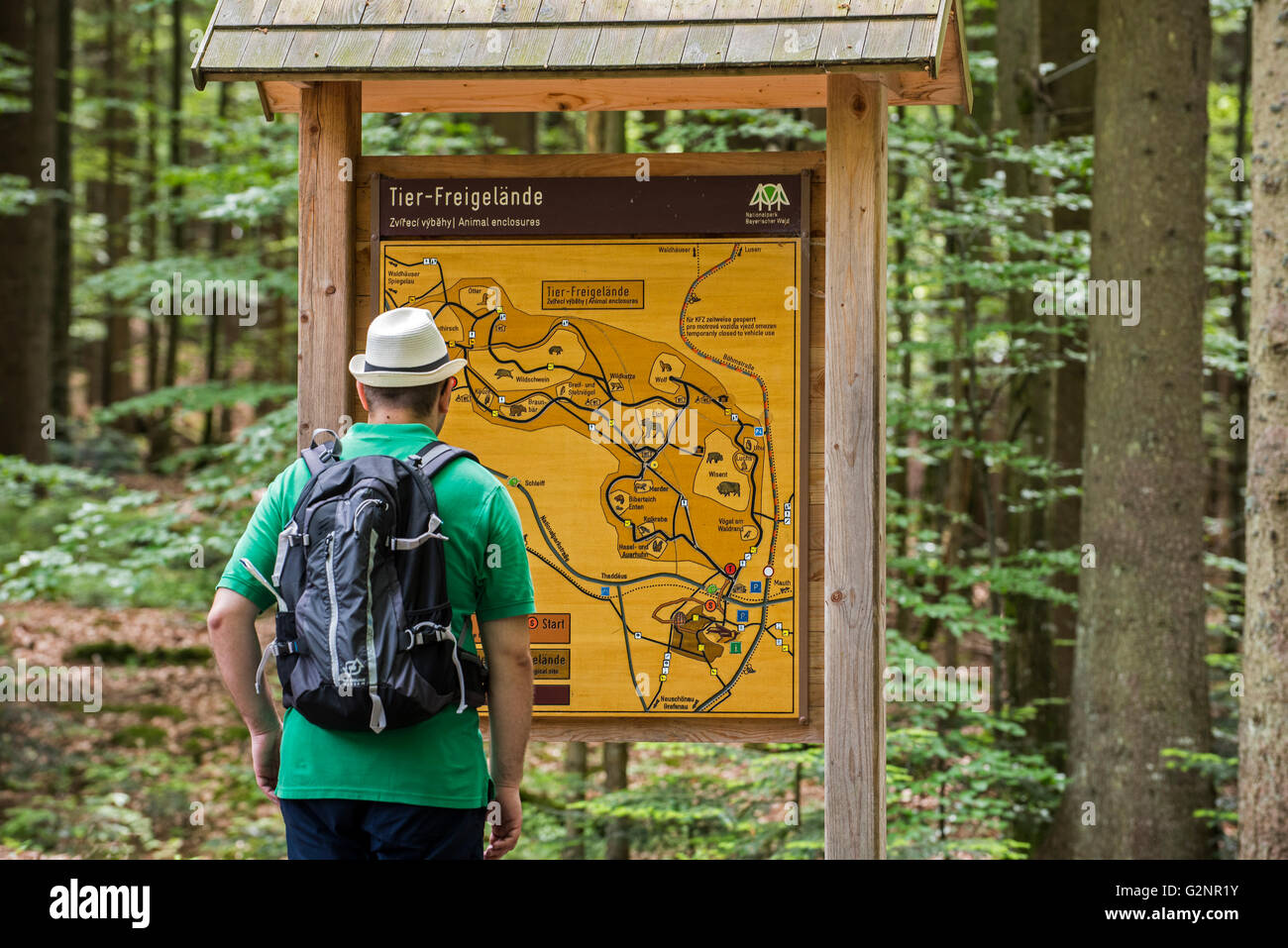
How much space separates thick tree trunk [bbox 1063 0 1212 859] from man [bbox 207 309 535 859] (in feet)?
16.5

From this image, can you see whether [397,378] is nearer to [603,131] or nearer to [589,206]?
[589,206]

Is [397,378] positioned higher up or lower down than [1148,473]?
higher up

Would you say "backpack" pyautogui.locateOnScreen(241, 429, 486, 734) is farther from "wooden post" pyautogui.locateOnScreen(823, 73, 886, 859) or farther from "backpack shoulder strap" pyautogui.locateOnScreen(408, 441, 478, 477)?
"wooden post" pyautogui.locateOnScreen(823, 73, 886, 859)

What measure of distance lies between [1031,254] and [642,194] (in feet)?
20.9

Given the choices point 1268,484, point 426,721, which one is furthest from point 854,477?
point 1268,484

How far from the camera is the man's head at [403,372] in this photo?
2859mm

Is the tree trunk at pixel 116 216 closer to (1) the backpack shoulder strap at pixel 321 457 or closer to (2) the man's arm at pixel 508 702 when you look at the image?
(1) the backpack shoulder strap at pixel 321 457

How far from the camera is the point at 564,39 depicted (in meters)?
3.33

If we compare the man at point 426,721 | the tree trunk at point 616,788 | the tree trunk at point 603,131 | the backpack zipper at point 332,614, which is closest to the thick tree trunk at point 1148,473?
the tree trunk at point 616,788

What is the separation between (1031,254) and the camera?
9250mm

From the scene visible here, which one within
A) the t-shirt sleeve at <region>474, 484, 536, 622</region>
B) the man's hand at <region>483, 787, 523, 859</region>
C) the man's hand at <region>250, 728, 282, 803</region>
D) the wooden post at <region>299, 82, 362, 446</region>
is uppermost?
the wooden post at <region>299, 82, 362, 446</region>

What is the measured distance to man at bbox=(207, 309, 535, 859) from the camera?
2.64 metres

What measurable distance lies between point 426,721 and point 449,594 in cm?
29

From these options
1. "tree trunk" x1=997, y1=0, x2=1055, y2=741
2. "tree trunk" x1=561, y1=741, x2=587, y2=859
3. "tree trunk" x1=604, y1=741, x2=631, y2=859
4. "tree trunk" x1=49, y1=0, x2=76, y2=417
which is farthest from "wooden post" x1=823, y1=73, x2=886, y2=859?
"tree trunk" x1=49, y1=0, x2=76, y2=417
